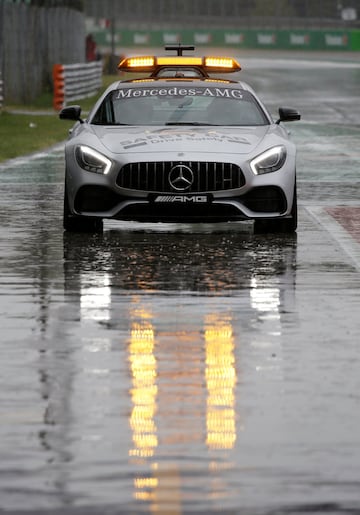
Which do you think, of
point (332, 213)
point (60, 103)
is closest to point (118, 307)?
point (332, 213)

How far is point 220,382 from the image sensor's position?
8.55 m

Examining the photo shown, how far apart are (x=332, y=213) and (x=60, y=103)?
31.8 meters

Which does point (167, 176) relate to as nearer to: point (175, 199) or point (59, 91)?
point (175, 199)

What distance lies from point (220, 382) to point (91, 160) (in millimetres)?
6745

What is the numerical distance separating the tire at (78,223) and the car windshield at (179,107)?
1193 millimetres

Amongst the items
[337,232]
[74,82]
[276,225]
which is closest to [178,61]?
[337,232]

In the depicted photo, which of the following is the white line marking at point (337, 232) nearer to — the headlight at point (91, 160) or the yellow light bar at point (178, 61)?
the headlight at point (91, 160)

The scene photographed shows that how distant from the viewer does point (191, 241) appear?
49.8 ft

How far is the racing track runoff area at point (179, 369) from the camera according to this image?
640cm

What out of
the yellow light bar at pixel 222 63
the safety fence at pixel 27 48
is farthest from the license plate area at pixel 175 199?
the safety fence at pixel 27 48

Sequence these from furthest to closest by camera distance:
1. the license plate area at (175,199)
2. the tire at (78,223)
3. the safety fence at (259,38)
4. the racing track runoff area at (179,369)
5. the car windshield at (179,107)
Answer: the safety fence at (259,38) < the car windshield at (179,107) < the tire at (78,223) < the license plate area at (175,199) < the racing track runoff area at (179,369)

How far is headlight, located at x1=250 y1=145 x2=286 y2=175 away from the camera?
15.0m

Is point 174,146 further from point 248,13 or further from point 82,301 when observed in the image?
point 248,13

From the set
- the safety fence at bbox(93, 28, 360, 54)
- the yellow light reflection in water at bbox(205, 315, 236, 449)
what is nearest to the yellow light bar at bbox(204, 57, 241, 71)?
the yellow light reflection in water at bbox(205, 315, 236, 449)
